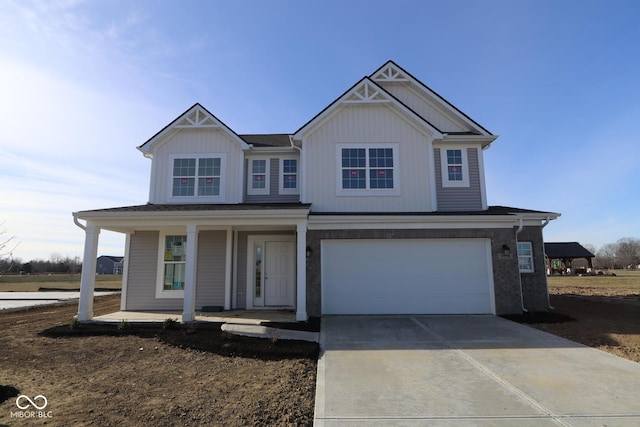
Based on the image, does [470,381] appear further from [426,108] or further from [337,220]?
[426,108]

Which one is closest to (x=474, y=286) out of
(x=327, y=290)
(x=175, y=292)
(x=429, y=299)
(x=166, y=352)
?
(x=429, y=299)

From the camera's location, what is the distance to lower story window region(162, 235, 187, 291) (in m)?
12.3

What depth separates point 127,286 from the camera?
12.2 metres

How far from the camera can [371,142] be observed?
12.5 metres

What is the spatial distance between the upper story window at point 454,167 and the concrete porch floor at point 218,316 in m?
7.20

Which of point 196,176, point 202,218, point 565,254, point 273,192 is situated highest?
point 196,176

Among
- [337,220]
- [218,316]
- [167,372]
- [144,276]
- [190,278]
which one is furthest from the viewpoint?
[144,276]

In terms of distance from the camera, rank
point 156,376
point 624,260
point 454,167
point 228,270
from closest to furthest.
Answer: point 156,376 → point 228,270 → point 454,167 → point 624,260

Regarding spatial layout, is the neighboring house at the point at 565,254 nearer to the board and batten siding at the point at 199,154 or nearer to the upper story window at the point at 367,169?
the upper story window at the point at 367,169

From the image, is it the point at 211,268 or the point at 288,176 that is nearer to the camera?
the point at 211,268

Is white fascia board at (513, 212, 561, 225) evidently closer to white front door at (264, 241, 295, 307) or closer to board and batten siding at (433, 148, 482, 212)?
board and batten siding at (433, 148, 482, 212)

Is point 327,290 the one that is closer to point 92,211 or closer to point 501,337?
point 501,337

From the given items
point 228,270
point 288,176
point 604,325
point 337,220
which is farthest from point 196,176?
point 604,325

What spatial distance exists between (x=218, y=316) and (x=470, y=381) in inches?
294
